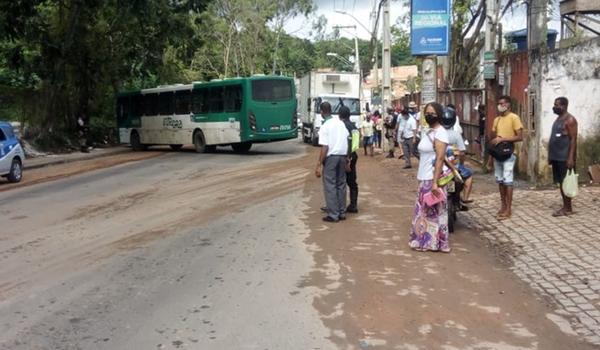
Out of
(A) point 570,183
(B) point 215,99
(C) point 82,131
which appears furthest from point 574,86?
(C) point 82,131

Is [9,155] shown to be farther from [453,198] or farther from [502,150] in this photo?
[502,150]

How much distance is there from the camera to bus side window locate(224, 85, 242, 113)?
81.3 ft

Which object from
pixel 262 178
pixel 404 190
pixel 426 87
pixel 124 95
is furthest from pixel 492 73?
pixel 124 95

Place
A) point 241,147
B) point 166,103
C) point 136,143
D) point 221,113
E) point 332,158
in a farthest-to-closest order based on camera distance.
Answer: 1. point 136,143
2. point 166,103
3. point 241,147
4. point 221,113
5. point 332,158

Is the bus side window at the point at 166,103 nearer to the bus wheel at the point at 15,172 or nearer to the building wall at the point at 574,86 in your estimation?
the bus wheel at the point at 15,172

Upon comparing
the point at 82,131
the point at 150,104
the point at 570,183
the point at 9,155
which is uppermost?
the point at 150,104

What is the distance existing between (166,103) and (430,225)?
74.2ft

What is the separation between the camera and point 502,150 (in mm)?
9391

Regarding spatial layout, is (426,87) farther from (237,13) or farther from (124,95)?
(237,13)

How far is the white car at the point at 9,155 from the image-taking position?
1695 centimetres

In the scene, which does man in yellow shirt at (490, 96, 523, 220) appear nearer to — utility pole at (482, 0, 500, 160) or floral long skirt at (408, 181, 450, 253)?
floral long skirt at (408, 181, 450, 253)

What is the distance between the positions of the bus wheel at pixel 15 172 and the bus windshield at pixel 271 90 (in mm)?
9109

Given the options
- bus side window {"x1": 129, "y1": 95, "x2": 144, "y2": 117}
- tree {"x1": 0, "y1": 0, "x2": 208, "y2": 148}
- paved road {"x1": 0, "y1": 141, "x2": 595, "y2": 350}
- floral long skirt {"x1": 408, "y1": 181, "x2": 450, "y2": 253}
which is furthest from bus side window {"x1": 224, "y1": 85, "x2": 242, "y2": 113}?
floral long skirt {"x1": 408, "y1": 181, "x2": 450, "y2": 253}

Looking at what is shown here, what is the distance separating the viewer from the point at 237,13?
174 ft
